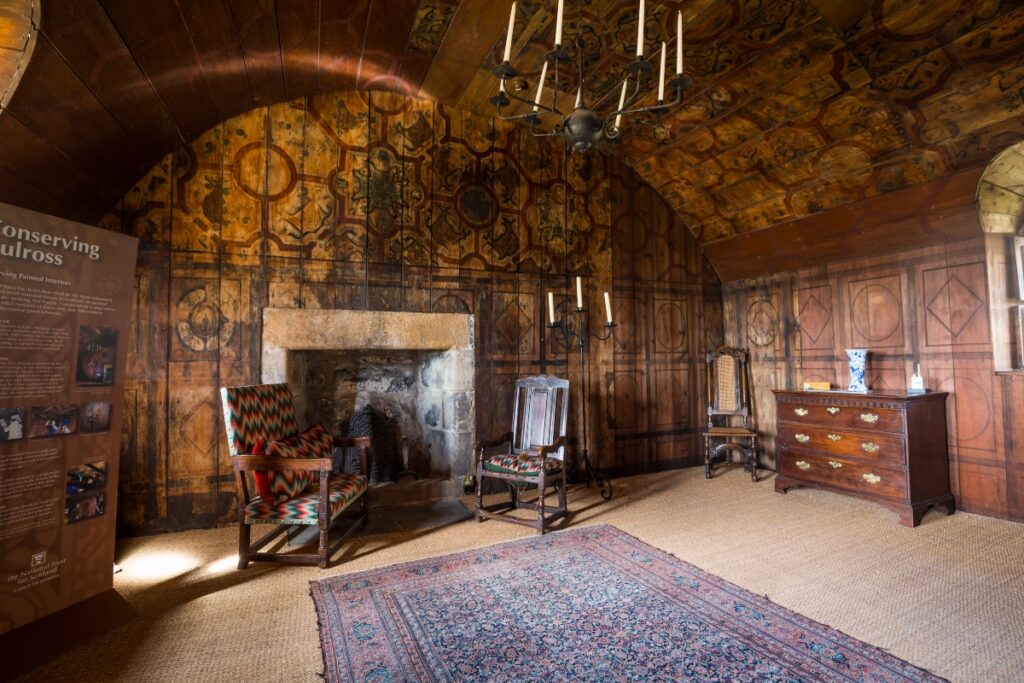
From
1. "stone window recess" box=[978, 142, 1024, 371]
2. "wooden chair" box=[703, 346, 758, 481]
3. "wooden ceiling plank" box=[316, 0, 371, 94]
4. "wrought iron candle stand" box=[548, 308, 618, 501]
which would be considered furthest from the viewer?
"wooden chair" box=[703, 346, 758, 481]

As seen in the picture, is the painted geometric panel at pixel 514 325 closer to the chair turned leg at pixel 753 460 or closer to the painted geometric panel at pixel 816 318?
the chair turned leg at pixel 753 460

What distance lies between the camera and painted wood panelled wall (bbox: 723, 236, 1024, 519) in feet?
11.9

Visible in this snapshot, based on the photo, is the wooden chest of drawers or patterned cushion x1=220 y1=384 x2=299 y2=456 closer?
patterned cushion x1=220 y1=384 x2=299 y2=456

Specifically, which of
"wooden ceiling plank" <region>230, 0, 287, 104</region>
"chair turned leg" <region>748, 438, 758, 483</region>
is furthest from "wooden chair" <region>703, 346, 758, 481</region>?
"wooden ceiling plank" <region>230, 0, 287, 104</region>

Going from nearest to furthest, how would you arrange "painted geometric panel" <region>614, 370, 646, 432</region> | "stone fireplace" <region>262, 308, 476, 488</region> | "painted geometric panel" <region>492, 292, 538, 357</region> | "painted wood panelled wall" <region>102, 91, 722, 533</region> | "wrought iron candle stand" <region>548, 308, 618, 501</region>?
"painted wood panelled wall" <region>102, 91, 722, 533</region> → "stone fireplace" <region>262, 308, 476, 488</region> → "painted geometric panel" <region>492, 292, 538, 357</region> → "wrought iron candle stand" <region>548, 308, 618, 501</region> → "painted geometric panel" <region>614, 370, 646, 432</region>

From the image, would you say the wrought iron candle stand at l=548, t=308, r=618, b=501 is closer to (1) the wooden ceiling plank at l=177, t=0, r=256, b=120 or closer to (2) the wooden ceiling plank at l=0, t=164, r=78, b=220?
(1) the wooden ceiling plank at l=177, t=0, r=256, b=120

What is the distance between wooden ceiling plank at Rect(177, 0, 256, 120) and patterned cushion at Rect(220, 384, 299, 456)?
6.50ft

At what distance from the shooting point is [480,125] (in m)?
4.48

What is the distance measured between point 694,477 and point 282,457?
3.95 meters

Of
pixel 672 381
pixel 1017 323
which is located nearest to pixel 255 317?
pixel 672 381

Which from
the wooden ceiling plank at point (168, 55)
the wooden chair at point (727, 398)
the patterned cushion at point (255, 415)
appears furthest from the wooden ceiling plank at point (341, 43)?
the wooden chair at point (727, 398)

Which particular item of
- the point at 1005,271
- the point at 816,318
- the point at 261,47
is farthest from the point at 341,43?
the point at 1005,271

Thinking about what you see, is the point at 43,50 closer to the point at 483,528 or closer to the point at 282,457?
the point at 282,457

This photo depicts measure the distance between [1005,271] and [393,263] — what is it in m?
4.87
